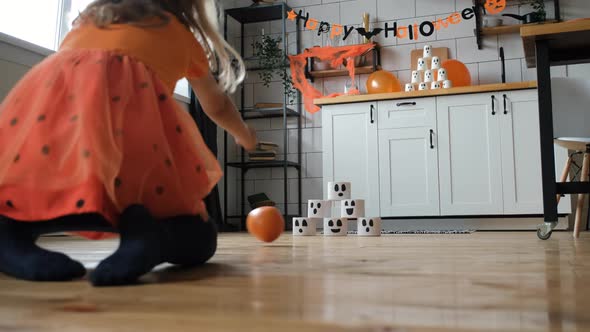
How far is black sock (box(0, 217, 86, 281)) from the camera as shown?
0.82 metres

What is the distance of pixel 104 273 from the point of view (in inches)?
29.5

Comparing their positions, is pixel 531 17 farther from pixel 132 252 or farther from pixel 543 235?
pixel 132 252

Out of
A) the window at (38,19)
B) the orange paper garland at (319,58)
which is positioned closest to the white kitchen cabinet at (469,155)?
the orange paper garland at (319,58)

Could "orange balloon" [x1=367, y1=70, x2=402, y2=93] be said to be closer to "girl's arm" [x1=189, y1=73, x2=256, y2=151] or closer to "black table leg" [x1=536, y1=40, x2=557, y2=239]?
"black table leg" [x1=536, y1=40, x2=557, y2=239]

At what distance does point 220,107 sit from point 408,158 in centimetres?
289

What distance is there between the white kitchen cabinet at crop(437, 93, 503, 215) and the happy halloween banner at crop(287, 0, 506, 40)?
0.76m

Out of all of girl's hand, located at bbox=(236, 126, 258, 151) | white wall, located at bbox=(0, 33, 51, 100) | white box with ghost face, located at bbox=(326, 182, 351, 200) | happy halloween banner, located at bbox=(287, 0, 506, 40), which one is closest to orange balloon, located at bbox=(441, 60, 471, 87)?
happy halloween banner, located at bbox=(287, 0, 506, 40)

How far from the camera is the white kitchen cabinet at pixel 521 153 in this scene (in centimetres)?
370

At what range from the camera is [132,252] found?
30.7 inches

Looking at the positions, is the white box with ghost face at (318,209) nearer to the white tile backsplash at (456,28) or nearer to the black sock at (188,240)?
the white tile backsplash at (456,28)

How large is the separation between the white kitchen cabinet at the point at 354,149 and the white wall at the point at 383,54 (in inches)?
24.1

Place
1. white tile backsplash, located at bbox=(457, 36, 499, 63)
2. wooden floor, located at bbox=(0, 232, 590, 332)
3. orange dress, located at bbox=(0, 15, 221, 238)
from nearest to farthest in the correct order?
wooden floor, located at bbox=(0, 232, 590, 332), orange dress, located at bbox=(0, 15, 221, 238), white tile backsplash, located at bbox=(457, 36, 499, 63)

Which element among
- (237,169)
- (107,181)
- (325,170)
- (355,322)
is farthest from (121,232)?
(237,169)

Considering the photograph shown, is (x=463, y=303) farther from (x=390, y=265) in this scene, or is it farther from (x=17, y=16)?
(x=17, y=16)
